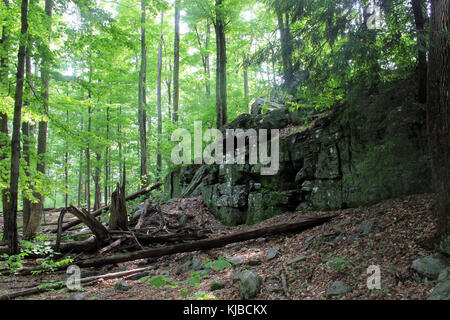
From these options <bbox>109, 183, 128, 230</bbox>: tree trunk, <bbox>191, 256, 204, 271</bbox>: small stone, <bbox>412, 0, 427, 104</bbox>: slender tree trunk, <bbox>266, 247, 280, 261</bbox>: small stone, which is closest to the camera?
<bbox>412, 0, 427, 104</bbox>: slender tree trunk

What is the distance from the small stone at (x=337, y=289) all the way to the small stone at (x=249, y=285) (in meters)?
1.19

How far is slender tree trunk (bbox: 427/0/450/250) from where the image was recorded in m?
4.05

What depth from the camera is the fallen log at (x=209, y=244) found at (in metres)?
7.11

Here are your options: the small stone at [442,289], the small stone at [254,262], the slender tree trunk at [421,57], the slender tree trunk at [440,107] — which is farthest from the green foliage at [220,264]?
the slender tree trunk at [421,57]

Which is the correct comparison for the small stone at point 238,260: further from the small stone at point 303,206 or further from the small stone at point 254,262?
the small stone at point 303,206

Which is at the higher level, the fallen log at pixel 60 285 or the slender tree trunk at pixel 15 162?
the slender tree trunk at pixel 15 162

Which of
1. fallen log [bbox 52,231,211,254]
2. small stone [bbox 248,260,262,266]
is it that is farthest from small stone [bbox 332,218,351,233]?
fallen log [bbox 52,231,211,254]

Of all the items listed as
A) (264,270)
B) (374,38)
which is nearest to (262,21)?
(374,38)

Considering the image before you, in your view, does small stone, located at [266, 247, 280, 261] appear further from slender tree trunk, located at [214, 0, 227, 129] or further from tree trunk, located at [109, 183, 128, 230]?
slender tree trunk, located at [214, 0, 227, 129]

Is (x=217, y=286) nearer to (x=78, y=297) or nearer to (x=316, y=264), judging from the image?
(x=316, y=264)

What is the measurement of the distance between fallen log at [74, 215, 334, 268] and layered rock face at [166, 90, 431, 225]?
45.7 inches

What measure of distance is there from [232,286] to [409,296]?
282cm

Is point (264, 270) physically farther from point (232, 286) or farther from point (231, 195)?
point (231, 195)
